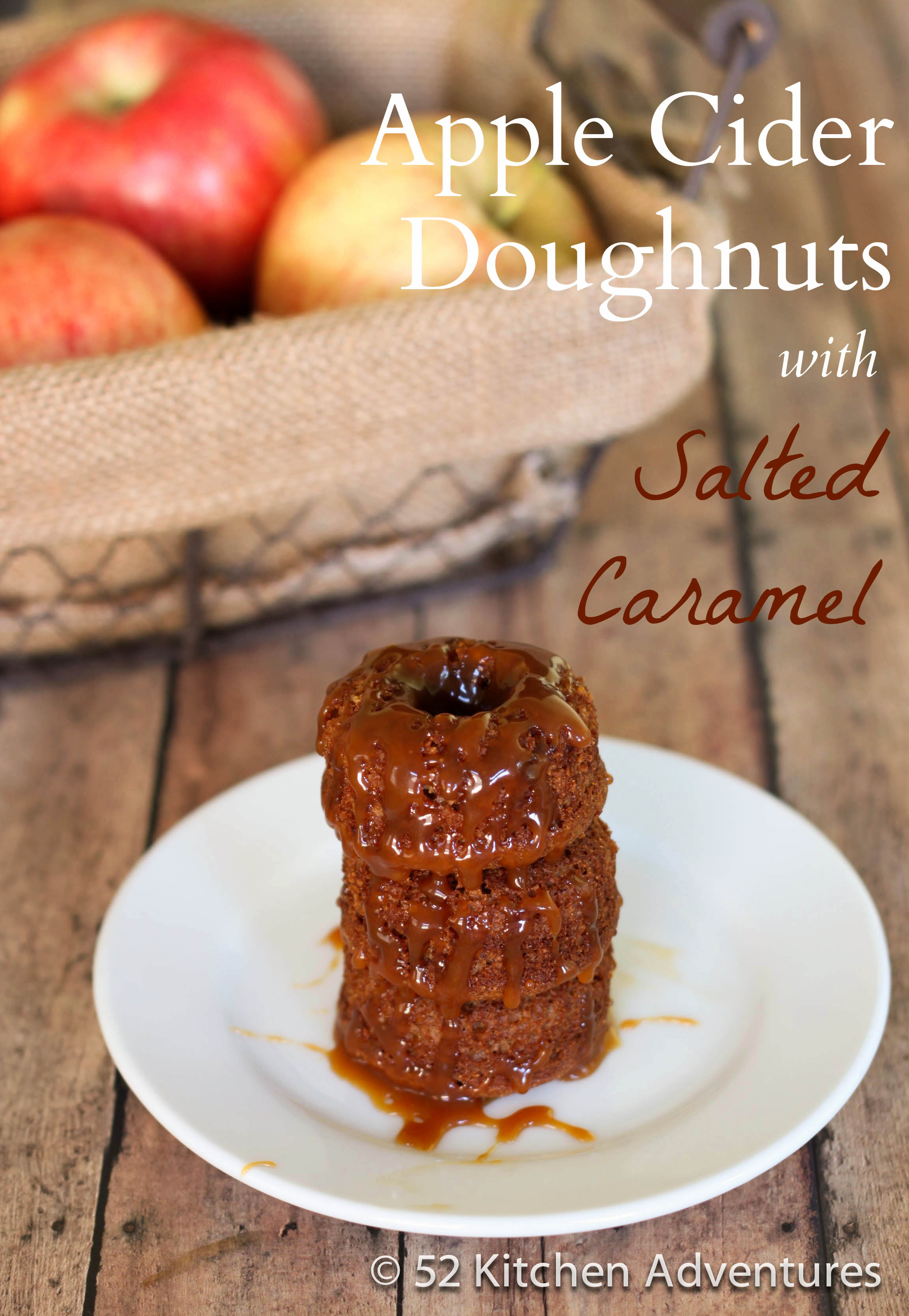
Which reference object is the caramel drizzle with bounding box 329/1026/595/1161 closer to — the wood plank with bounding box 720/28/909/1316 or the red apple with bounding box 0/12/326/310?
the wood plank with bounding box 720/28/909/1316

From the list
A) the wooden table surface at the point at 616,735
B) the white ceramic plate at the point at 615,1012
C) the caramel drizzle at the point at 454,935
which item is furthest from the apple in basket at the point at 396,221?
the caramel drizzle at the point at 454,935

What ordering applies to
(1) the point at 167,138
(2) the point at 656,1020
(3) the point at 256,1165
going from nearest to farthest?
(3) the point at 256,1165 → (2) the point at 656,1020 → (1) the point at 167,138

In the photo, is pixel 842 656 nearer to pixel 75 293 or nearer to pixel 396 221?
pixel 396 221

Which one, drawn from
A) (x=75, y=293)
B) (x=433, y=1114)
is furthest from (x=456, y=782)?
(x=75, y=293)

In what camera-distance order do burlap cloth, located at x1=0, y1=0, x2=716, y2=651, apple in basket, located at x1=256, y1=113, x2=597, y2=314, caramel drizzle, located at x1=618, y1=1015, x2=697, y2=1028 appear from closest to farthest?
caramel drizzle, located at x1=618, y1=1015, x2=697, y2=1028 → burlap cloth, located at x1=0, y1=0, x2=716, y2=651 → apple in basket, located at x1=256, y1=113, x2=597, y2=314

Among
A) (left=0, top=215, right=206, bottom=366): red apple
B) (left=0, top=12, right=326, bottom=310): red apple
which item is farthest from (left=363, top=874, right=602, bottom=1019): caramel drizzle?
(left=0, top=12, right=326, bottom=310): red apple

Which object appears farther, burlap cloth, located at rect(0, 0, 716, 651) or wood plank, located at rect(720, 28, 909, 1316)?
burlap cloth, located at rect(0, 0, 716, 651)

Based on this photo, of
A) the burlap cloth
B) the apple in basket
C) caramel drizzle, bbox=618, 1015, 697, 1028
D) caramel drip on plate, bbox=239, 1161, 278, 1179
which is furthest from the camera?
the apple in basket

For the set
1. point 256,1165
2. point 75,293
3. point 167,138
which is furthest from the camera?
point 167,138
